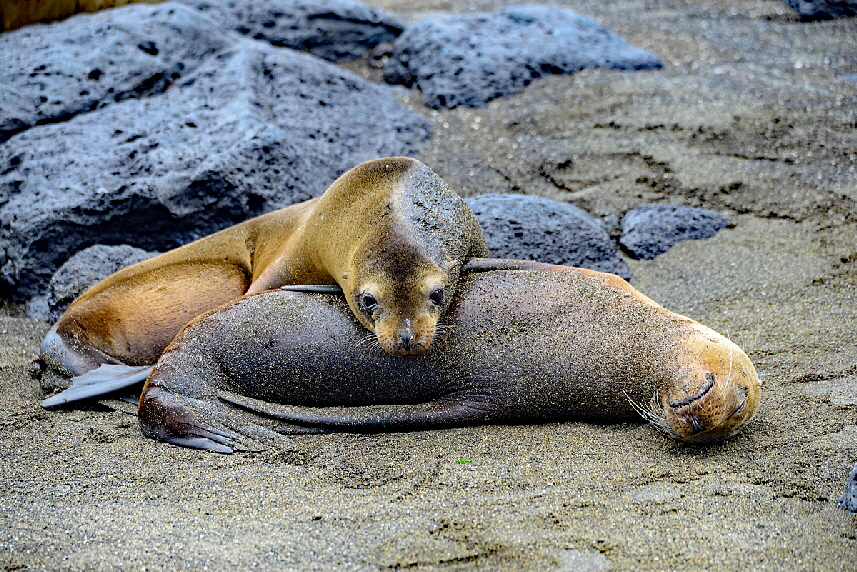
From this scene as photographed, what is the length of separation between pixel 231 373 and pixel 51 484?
924mm

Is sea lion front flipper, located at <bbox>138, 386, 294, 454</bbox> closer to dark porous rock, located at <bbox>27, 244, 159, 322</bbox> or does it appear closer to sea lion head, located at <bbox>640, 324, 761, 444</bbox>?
sea lion head, located at <bbox>640, 324, 761, 444</bbox>

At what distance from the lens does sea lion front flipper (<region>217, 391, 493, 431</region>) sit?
4219 millimetres

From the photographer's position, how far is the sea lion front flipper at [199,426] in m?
4.16

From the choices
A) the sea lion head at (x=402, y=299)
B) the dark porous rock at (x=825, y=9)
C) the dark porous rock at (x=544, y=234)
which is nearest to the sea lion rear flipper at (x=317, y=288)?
the sea lion head at (x=402, y=299)

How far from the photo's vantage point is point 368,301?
4168mm

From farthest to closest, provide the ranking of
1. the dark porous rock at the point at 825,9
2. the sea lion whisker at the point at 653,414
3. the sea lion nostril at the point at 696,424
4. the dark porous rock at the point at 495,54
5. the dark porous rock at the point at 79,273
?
the dark porous rock at the point at 825,9, the dark porous rock at the point at 495,54, the dark porous rock at the point at 79,273, the sea lion whisker at the point at 653,414, the sea lion nostril at the point at 696,424

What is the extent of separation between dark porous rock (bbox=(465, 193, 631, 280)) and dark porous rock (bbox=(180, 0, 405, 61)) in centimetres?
372

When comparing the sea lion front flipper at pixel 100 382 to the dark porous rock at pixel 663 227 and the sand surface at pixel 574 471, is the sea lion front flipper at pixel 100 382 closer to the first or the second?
the sand surface at pixel 574 471

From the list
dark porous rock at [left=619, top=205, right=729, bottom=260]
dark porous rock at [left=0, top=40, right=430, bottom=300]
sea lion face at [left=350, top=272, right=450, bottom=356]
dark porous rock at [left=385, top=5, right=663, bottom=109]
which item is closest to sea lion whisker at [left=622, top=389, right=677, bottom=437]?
sea lion face at [left=350, top=272, right=450, bottom=356]

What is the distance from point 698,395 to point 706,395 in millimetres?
31

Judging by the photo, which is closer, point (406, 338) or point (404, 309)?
point (406, 338)

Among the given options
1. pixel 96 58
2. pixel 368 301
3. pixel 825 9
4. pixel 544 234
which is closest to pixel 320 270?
pixel 368 301

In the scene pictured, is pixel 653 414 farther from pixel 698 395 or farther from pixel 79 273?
pixel 79 273

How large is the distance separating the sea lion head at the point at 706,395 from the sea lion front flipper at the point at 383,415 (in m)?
0.76
